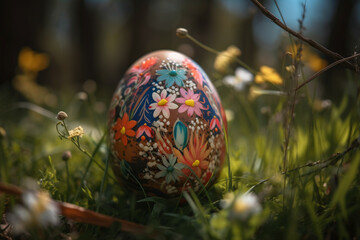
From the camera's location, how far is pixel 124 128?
4.19 ft

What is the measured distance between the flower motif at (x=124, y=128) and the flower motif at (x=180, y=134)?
19 centimetres

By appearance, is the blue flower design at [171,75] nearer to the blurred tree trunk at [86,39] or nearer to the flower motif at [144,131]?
the flower motif at [144,131]

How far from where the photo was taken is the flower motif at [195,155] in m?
1.23

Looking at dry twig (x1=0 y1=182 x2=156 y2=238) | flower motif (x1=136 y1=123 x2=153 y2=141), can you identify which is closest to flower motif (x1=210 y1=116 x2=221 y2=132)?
flower motif (x1=136 y1=123 x2=153 y2=141)

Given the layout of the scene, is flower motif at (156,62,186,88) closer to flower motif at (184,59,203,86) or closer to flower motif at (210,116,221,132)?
flower motif at (184,59,203,86)

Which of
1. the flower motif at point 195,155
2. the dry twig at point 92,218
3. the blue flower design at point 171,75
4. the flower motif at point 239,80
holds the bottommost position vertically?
the dry twig at point 92,218

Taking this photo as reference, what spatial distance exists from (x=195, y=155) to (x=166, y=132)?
167mm

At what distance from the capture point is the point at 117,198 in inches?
55.1

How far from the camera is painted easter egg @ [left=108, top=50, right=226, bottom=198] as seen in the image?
1225 mm

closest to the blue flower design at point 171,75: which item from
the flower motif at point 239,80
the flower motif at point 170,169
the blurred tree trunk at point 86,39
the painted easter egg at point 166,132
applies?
the painted easter egg at point 166,132

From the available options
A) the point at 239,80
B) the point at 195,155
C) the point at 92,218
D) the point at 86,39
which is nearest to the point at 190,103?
the point at 195,155

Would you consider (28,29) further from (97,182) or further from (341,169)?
(341,169)

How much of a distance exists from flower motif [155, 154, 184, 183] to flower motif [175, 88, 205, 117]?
0.22 meters

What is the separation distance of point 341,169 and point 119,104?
1.03m
